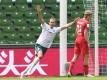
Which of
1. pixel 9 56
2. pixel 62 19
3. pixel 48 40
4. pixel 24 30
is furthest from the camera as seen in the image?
pixel 24 30

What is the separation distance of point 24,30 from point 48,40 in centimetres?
684

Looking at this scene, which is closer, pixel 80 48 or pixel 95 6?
pixel 80 48

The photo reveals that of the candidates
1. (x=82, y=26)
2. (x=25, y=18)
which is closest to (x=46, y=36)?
(x=82, y=26)

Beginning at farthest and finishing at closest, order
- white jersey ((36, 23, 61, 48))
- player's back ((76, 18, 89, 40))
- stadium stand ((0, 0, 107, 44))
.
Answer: stadium stand ((0, 0, 107, 44)), player's back ((76, 18, 89, 40)), white jersey ((36, 23, 61, 48))

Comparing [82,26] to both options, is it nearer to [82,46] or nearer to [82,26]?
[82,26]

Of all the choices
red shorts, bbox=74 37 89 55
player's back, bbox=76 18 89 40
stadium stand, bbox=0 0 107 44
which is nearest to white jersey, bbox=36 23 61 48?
player's back, bbox=76 18 89 40

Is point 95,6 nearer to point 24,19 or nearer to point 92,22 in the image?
point 92,22

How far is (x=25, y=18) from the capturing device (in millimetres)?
20219

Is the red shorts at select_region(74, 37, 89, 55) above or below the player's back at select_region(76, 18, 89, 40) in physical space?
below

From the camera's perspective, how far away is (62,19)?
14.9m

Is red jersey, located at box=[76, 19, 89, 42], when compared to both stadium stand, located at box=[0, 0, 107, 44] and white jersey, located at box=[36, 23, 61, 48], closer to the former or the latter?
white jersey, located at box=[36, 23, 61, 48]

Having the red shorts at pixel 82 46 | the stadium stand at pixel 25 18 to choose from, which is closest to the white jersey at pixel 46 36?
the red shorts at pixel 82 46

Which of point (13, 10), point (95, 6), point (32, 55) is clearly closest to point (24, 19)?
point (13, 10)

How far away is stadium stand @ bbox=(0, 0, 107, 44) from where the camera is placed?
18.9m
